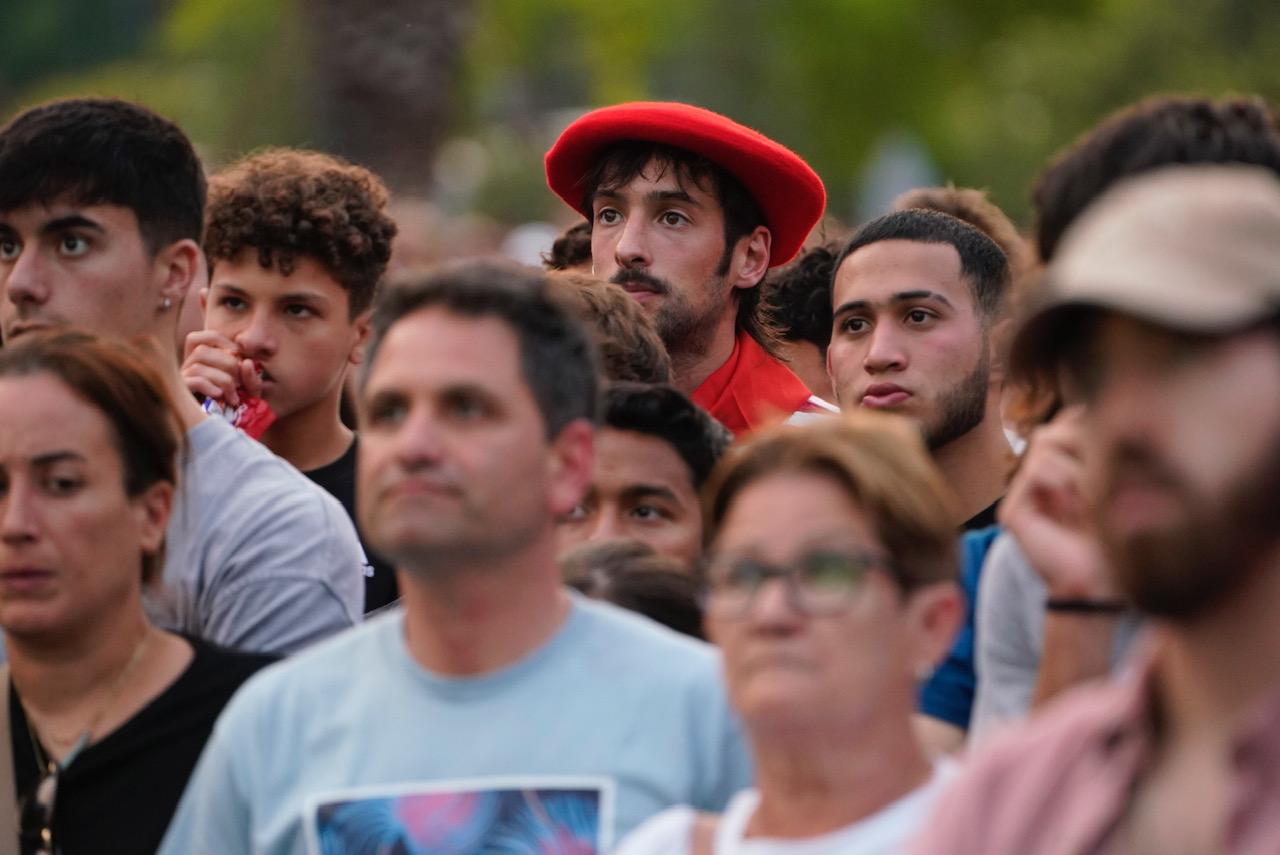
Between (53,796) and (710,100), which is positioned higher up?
(710,100)

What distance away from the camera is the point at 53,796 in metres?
4.09

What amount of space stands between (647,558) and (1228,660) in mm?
1932

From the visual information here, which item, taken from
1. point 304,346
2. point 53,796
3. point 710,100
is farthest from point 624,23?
point 53,796

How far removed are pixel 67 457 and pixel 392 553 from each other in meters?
0.93

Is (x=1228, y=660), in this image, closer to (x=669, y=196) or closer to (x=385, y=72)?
(x=669, y=196)

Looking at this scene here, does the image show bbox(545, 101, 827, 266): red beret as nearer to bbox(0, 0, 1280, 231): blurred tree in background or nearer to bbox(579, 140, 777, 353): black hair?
bbox(579, 140, 777, 353): black hair

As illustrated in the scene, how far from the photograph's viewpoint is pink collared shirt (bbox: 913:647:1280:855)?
2525mm

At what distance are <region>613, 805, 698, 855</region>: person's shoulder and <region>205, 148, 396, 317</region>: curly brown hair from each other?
9.51ft

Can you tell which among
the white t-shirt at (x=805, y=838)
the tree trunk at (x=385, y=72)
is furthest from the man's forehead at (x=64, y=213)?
the tree trunk at (x=385, y=72)

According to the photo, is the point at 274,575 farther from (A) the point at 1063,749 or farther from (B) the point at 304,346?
(A) the point at 1063,749

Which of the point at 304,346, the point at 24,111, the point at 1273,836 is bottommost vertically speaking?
the point at 1273,836

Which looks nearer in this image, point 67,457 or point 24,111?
point 67,457

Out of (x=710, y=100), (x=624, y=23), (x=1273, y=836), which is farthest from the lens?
(x=710, y=100)

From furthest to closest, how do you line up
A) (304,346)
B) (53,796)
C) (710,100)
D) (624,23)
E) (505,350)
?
(710,100) → (624,23) → (304,346) → (53,796) → (505,350)
